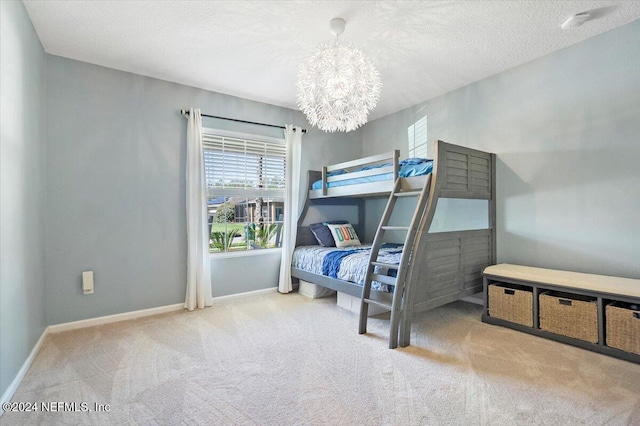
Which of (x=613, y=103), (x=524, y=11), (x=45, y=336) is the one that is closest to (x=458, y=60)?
(x=524, y=11)

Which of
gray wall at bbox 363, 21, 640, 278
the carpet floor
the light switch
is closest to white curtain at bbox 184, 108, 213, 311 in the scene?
the carpet floor

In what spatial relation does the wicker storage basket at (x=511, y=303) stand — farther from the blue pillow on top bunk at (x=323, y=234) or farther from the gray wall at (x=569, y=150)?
the blue pillow on top bunk at (x=323, y=234)

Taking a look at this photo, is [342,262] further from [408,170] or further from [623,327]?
[623,327]

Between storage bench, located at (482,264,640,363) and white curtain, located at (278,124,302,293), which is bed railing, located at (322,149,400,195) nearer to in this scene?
white curtain, located at (278,124,302,293)

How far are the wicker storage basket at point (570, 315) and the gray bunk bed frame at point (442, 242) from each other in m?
0.65

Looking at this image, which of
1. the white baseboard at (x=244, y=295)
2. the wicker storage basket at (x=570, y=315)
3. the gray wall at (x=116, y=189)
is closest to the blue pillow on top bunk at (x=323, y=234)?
the white baseboard at (x=244, y=295)

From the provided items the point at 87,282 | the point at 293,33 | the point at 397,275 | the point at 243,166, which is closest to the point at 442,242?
the point at 397,275

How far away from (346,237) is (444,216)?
4.15 ft

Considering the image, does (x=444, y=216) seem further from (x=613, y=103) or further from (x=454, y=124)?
(x=613, y=103)

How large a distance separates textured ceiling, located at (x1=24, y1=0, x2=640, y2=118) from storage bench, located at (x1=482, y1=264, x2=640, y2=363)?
6.67 ft

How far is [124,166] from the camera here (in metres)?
3.21

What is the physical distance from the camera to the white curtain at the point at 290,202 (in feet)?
13.5

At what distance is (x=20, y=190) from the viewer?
214 centimetres

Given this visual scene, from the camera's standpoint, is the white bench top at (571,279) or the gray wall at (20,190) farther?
the white bench top at (571,279)
